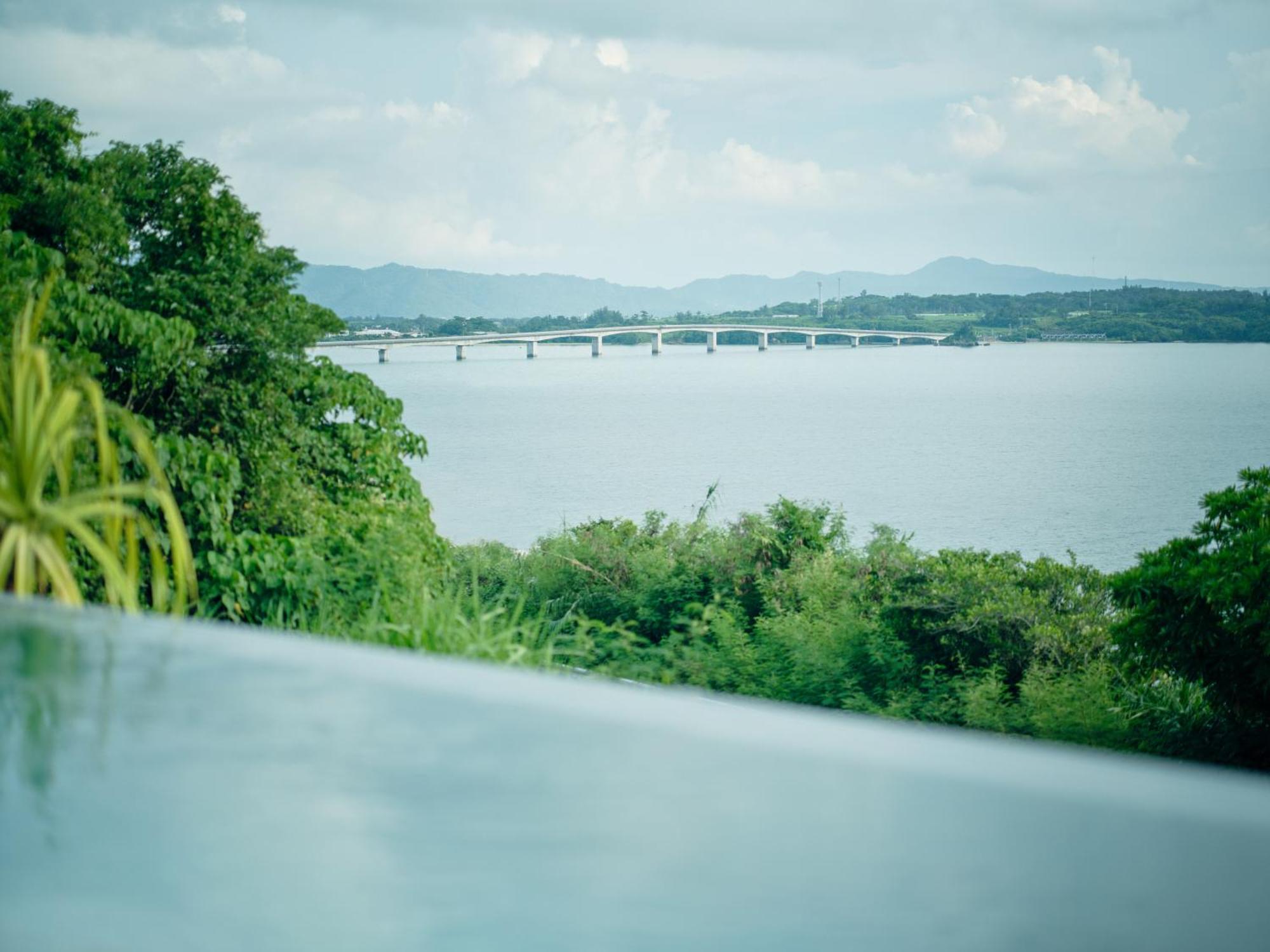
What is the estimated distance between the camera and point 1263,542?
5918mm

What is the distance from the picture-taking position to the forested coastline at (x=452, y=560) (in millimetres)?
5234

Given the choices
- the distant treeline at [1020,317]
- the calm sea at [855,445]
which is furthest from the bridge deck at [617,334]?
the calm sea at [855,445]

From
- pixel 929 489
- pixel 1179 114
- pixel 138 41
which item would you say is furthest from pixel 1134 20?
pixel 138 41

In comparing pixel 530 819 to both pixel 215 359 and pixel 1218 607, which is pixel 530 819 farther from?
pixel 215 359

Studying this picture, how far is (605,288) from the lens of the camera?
155 ft

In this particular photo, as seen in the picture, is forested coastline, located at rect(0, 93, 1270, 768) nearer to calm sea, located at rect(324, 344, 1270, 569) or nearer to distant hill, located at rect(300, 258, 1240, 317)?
distant hill, located at rect(300, 258, 1240, 317)

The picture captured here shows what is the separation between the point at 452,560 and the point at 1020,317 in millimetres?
45407

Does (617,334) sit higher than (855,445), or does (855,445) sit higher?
(617,334)

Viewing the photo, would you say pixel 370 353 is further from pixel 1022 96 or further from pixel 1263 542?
pixel 1022 96

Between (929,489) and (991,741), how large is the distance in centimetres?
2433

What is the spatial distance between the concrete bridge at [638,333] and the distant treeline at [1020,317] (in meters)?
0.43

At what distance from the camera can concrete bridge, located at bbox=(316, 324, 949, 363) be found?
26.6 metres

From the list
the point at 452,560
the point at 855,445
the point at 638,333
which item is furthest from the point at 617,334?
the point at 452,560

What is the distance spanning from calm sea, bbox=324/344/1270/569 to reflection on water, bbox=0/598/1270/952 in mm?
11736
